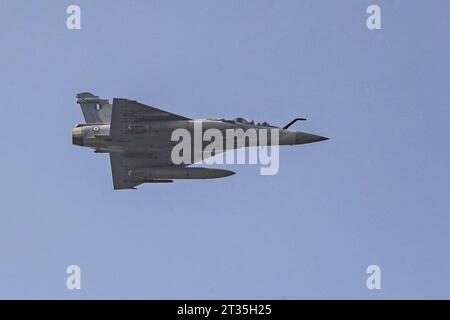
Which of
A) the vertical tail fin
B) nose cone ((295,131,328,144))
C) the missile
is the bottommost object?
the missile

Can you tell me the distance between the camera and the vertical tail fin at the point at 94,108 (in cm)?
4631

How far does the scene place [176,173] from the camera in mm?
45062

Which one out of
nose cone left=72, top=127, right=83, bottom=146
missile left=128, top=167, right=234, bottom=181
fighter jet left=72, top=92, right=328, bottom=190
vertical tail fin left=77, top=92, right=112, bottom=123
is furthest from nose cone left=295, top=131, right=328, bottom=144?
nose cone left=72, top=127, right=83, bottom=146

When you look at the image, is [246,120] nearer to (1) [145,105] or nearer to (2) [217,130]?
(2) [217,130]

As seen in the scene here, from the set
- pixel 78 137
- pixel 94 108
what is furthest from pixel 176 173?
pixel 94 108

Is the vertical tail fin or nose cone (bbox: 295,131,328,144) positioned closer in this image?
nose cone (bbox: 295,131,328,144)

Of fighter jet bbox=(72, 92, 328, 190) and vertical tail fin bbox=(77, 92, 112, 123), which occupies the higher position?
vertical tail fin bbox=(77, 92, 112, 123)

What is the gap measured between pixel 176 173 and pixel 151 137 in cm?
253

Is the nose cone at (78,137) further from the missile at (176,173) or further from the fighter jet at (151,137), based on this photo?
the missile at (176,173)

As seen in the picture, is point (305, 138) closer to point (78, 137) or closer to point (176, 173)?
point (176, 173)

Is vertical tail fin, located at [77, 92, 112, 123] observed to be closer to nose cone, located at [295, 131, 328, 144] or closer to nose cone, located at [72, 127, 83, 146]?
nose cone, located at [72, 127, 83, 146]

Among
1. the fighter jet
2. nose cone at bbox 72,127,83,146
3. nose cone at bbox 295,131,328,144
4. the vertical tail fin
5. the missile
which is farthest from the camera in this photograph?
the vertical tail fin

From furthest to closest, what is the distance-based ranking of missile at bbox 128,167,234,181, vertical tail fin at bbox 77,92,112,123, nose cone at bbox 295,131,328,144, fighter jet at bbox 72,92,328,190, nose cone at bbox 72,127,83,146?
vertical tail fin at bbox 77,92,112,123 → missile at bbox 128,167,234,181 → nose cone at bbox 295,131,328,144 → nose cone at bbox 72,127,83,146 → fighter jet at bbox 72,92,328,190

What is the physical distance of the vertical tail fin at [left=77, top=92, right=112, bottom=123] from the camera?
46312 millimetres
